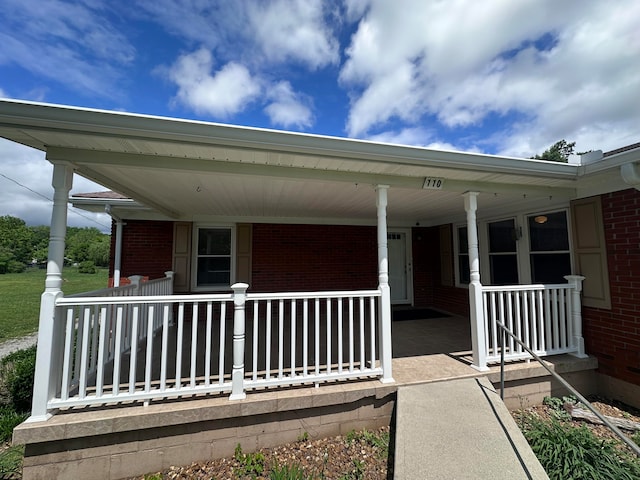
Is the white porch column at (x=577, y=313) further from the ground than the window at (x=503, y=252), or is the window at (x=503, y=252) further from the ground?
the window at (x=503, y=252)

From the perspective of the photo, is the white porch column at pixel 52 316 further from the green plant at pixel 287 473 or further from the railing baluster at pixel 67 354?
the green plant at pixel 287 473

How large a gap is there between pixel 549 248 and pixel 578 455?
315cm

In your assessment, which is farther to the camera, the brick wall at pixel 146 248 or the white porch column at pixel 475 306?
the brick wall at pixel 146 248

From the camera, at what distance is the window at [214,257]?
20.6 feet

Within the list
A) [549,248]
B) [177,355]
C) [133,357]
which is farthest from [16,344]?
[549,248]

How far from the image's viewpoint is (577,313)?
386 centimetres

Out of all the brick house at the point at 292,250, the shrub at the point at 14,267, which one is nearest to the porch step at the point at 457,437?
the brick house at the point at 292,250

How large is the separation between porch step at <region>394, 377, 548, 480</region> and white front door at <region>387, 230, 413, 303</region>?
4459 mm

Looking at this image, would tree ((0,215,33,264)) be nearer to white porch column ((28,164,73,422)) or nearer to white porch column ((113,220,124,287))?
white porch column ((113,220,124,287))

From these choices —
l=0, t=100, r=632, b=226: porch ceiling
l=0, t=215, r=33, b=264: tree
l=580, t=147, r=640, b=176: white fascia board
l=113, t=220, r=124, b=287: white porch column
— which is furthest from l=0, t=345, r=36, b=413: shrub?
l=0, t=215, r=33, b=264: tree

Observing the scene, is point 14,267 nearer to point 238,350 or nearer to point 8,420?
point 8,420

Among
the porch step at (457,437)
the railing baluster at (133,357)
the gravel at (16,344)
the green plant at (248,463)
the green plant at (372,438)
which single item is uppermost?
the railing baluster at (133,357)

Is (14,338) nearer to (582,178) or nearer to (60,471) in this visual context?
(60,471)

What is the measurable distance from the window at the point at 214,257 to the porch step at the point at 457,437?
4636mm
